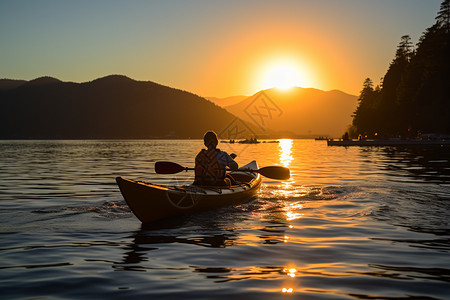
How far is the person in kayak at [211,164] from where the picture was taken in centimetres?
1180

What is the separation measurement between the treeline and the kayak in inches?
3374

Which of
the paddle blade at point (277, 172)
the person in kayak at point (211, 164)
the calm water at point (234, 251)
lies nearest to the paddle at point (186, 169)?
the paddle blade at point (277, 172)

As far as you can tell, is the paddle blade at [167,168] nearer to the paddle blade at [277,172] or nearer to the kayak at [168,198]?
the kayak at [168,198]

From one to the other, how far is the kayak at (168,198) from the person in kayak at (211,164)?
29 cm

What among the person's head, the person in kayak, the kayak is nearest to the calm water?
the kayak

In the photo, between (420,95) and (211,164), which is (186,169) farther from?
(420,95)

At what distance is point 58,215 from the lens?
36.2 feet

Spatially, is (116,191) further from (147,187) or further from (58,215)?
(147,187)

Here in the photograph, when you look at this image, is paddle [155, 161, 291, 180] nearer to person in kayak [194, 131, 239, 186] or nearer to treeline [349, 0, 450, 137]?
person in kayak [194, 131, 239, 186]

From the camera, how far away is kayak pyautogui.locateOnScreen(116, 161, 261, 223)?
9.61 metres

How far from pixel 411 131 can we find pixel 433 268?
99.4 meters

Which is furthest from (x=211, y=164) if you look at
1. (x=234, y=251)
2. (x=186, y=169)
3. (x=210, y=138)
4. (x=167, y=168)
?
(x=234, y=251)

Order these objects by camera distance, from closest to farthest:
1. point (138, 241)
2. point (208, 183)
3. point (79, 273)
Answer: point (79, 273), point (138, 241), point (208, 183)

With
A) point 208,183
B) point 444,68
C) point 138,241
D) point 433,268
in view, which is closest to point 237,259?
point 138,241
